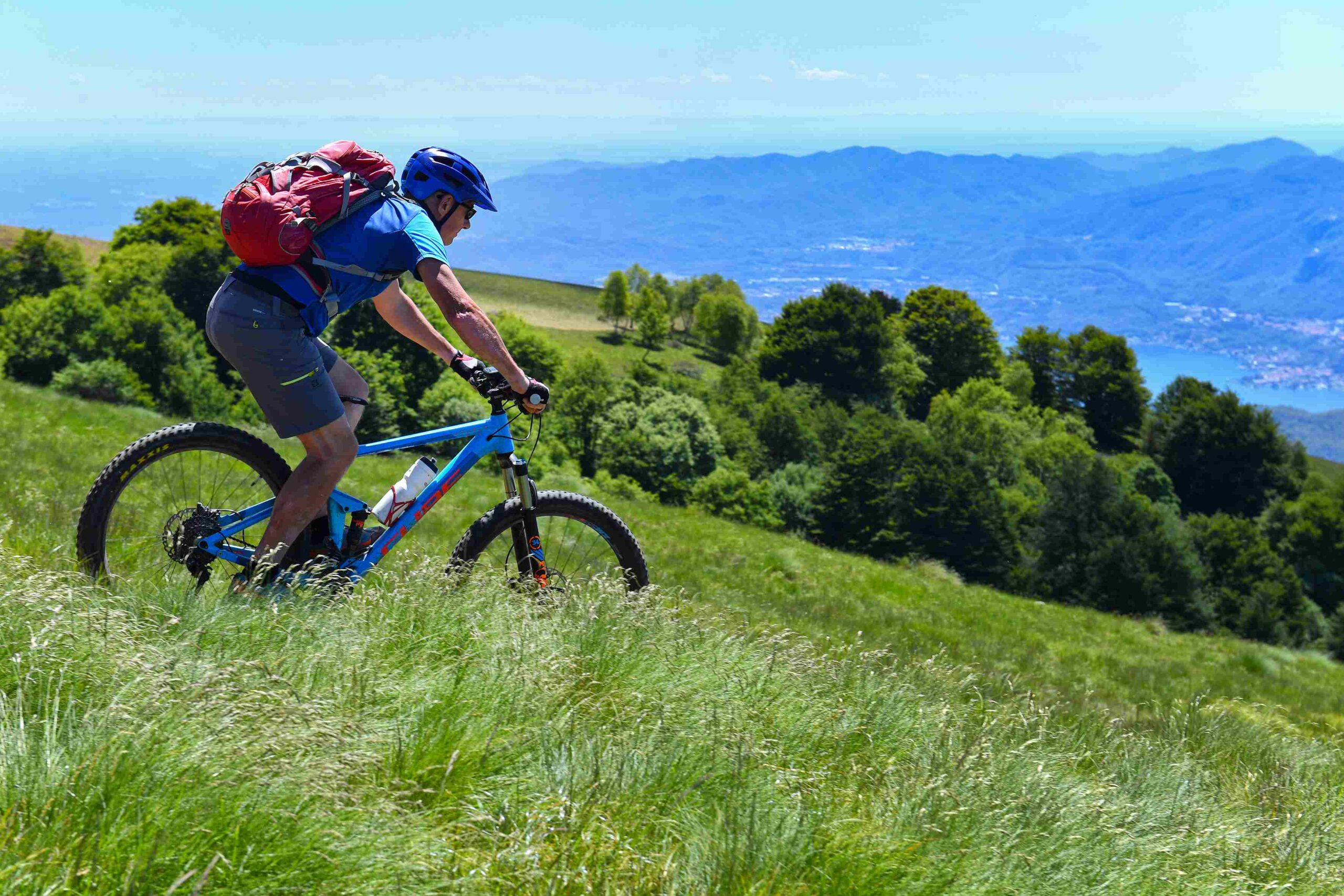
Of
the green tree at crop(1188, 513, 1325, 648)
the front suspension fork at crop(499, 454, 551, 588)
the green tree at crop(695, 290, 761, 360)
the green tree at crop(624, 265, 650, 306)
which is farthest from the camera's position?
the green tree at crop(624, 265, 650, 306)

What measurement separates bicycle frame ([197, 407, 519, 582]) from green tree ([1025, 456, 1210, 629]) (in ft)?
170

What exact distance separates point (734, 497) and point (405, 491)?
55.5 meters

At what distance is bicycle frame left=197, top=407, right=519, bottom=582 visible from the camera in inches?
204

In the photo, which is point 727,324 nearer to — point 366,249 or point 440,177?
point 440,177

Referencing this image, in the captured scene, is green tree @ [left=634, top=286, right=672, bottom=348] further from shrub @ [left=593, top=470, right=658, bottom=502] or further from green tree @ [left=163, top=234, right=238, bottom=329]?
green tree @ [left=163, top=234, right=238, bottom=329]

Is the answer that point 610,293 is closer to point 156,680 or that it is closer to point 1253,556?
point 1253,556

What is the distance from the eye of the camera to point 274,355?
4.68 meters

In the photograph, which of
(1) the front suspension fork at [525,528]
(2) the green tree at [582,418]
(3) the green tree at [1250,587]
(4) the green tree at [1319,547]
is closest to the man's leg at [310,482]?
(1) the front suspension fork at [525,528]

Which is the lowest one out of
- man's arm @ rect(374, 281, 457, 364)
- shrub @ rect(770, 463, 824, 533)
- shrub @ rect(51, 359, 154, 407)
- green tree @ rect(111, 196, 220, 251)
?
shrub @ rect(770, 463, 824, 533)

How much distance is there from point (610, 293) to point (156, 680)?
4312 inches

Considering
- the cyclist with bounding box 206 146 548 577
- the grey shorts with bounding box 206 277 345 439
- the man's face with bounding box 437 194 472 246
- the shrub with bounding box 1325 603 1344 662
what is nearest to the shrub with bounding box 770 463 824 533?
the shrub with bounding box 1325 603 1344 662

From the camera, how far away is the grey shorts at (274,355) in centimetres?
464

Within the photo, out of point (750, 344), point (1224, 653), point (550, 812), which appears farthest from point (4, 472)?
point (750, 344)

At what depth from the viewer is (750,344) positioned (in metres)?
108
